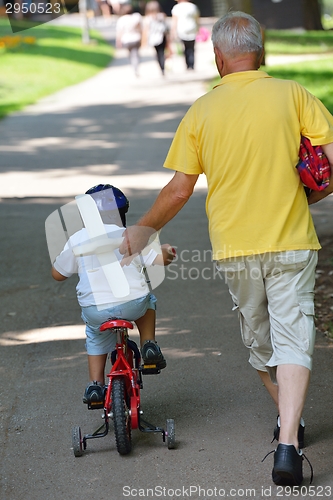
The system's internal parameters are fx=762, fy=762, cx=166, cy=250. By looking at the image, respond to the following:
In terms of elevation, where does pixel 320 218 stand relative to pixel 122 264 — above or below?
below

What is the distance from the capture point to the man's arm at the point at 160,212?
12.6 ft

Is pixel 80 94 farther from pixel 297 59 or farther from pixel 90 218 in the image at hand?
pixel 90 218

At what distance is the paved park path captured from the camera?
3.84 meters

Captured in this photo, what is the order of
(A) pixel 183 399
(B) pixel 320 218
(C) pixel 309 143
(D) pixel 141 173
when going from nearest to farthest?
(C) pixel 309 143
(A) pixel 183 399
(B) pixel 320 218
(D) pixel 141 173

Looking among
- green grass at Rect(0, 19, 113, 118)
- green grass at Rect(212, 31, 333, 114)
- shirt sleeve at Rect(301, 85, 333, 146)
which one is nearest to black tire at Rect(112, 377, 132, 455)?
shirt sleeve at Rect(301, 85, 333, 146)

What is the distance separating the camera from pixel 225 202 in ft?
12.2

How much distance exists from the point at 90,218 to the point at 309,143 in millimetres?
1222

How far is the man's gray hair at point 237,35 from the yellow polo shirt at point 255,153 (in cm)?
12

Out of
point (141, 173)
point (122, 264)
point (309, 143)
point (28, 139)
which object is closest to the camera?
point (309, 143)

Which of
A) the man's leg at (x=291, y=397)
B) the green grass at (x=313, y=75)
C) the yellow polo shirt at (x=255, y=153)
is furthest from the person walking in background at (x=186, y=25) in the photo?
the man's leg at (x=291, y=397)

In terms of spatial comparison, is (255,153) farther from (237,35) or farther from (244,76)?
(237,35)

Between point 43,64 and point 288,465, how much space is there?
2375 centimetres

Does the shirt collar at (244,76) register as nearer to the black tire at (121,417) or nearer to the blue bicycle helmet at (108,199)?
the blue bicycle helmet at (108,199)

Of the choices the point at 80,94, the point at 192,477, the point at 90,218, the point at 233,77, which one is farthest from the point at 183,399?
the point at 80,94
